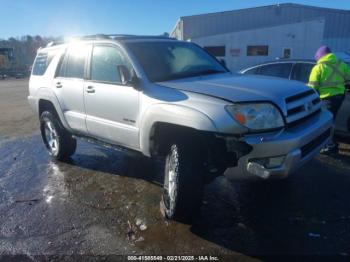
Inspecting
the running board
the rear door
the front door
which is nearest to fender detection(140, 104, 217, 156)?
the front door

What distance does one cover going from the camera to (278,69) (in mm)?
6543

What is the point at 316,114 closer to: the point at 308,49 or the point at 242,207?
the point at 242,207

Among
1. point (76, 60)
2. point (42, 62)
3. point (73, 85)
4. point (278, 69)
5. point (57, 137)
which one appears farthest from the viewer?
point (278, 69)

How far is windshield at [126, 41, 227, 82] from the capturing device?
417 cm

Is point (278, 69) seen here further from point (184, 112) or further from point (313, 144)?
point (184, 112)

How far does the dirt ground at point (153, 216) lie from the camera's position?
3301 millimetres

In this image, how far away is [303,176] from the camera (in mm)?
4949

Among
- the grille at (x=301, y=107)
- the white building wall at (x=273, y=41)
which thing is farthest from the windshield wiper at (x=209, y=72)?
the white building wall at (x=273, y=41)

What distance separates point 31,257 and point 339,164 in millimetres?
4325

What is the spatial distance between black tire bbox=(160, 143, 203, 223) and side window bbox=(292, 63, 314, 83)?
3563 mm

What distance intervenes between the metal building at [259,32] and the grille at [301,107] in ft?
74.2

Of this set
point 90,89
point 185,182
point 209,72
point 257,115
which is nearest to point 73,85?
point 90,89

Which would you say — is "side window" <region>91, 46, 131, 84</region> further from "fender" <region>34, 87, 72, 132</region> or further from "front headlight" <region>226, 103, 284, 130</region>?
"front headlight" <region>226, 103, 284, 130</region>

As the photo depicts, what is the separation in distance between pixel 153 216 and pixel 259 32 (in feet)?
81.0
